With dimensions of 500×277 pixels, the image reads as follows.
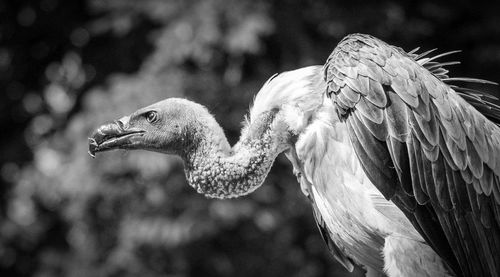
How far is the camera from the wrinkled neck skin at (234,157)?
4.23 meters

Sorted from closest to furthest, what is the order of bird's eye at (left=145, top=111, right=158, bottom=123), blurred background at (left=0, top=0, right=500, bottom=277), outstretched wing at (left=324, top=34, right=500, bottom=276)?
1. outstretched wing at (left=324, top=34, right=500, bottom=276)
2. bird's eye at (left=145, top=111, right=158, bottom=123)
3. blurred background at (left=0, top=0, right=500, bottom=277)

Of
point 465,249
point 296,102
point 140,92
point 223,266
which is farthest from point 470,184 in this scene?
point 223,266

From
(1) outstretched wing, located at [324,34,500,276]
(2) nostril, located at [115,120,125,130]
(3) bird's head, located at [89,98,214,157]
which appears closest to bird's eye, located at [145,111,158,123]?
(3) bird's head, located at [89,98,214,157]

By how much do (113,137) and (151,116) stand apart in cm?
21

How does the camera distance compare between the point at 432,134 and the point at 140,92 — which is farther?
the point at 140,92

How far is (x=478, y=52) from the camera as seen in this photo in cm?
987

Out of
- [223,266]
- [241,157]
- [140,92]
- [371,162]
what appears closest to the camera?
[371,162]

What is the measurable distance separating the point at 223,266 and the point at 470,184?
5578 mm

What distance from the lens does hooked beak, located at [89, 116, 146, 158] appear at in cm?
429

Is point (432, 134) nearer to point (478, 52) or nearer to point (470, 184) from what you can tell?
point (470, 184)

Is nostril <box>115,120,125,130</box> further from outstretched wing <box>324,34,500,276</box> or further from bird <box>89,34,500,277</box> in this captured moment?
outstretched wing <box>324,34,500,276</box>

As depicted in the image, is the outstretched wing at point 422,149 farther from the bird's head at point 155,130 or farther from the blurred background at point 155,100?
the blurred background at point 155,100

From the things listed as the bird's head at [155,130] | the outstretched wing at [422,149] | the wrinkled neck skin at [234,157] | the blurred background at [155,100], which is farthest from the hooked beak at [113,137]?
the blurred background at [155,100]

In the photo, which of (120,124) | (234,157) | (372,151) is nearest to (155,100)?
(120,124)
